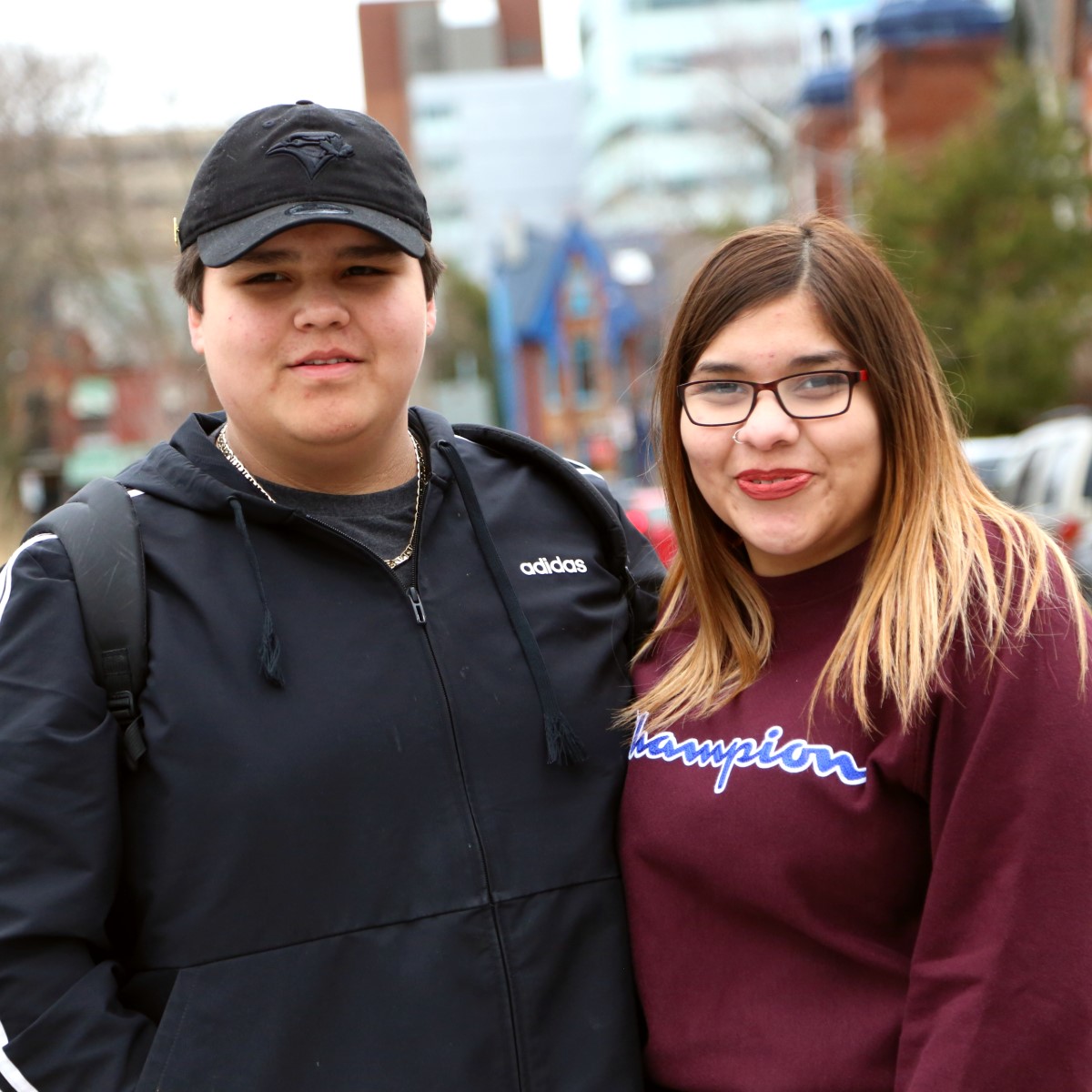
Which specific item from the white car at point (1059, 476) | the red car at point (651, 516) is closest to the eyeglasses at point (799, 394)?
the red car at point (651, 516)

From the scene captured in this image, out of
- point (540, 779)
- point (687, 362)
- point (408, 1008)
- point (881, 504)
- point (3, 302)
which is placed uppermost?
point (687, 362)

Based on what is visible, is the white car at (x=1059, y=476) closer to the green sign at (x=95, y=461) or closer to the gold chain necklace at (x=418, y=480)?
the gold chain necklace at (x=418, y=480)

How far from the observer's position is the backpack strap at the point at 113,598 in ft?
8.35

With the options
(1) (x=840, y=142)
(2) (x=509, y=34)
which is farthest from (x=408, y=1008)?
(2) (x=509, y=34)

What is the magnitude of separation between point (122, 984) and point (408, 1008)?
0.49 meters

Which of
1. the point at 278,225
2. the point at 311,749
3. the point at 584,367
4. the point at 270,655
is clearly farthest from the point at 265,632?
the point at 584,367

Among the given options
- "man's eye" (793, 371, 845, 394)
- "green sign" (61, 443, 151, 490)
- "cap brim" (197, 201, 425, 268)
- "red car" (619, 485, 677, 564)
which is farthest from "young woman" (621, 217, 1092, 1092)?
"green sign" (61, 443, 151, 490)

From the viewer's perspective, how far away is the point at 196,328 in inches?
116

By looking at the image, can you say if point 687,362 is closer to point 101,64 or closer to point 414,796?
point 414,796

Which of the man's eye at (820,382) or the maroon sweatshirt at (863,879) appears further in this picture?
the man's eye at (820,382)

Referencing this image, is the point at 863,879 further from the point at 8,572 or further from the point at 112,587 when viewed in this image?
the point at 8,572

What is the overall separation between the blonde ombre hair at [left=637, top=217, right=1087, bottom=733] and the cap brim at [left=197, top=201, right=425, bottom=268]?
0.62m

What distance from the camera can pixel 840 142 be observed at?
4019cm

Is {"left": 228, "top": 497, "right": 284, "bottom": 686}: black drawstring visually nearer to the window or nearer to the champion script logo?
the champion script logo
